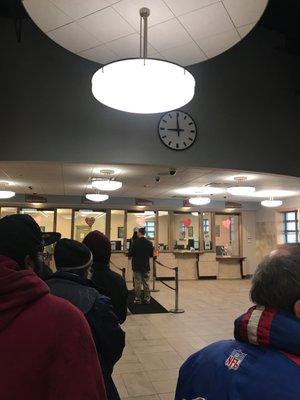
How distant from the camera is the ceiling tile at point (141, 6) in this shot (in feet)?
12.0

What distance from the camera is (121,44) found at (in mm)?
4539

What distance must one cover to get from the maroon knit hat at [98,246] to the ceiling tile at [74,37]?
8.51ft

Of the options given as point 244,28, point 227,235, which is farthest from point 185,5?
point 227,235

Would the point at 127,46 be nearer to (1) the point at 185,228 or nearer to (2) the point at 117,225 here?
(2) the point at 117,225

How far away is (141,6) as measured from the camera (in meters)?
3.74

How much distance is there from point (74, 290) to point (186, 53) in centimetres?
382

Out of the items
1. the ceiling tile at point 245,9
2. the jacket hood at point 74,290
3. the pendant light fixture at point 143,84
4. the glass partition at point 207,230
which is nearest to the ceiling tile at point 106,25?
the pendant light fixture at point 143,84

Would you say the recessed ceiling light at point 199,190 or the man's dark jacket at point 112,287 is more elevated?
the recessed ceiling light at point 199,190

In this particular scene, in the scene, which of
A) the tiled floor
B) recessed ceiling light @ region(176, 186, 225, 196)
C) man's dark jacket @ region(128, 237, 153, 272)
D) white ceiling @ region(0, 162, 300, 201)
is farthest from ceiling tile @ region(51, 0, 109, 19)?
recessed ceiling light @ region(176, 186, 225, 196)

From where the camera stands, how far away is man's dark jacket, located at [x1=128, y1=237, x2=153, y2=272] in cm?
779

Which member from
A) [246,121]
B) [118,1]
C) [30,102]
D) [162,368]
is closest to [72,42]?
[118,1]

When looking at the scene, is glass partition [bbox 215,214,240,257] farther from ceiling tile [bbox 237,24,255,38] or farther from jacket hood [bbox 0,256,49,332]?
jacket hood [bbox 0,256,49,332]

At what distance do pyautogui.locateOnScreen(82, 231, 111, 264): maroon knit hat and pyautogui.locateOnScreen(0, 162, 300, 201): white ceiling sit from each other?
373 cm

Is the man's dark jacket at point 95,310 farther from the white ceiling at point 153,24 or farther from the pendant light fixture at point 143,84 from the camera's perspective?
the white ceiling at point 153,24
